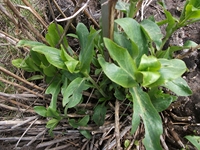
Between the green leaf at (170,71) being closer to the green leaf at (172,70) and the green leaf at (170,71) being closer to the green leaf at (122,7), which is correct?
the green leaf at (172,70)

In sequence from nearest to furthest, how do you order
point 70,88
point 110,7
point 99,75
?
point 110,7
point 70,88
point 99,75

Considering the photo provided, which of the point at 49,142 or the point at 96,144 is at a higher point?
the point at 49,142

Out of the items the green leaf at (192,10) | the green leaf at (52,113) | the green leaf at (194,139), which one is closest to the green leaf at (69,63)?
the green leaf at (52,113)

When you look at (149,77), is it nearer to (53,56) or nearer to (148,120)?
(148,120)

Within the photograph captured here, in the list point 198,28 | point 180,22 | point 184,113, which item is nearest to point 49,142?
point 184,113

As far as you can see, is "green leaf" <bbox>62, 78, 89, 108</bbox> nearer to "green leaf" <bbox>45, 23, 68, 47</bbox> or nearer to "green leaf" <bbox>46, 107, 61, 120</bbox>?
"green leaf" <bbox>46, 107, 61, 120</bbox>

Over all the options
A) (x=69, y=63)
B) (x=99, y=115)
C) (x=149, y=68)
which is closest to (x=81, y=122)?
(x=99, y=115)

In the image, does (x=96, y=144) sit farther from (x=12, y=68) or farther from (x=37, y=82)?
(x=12, y=68)
